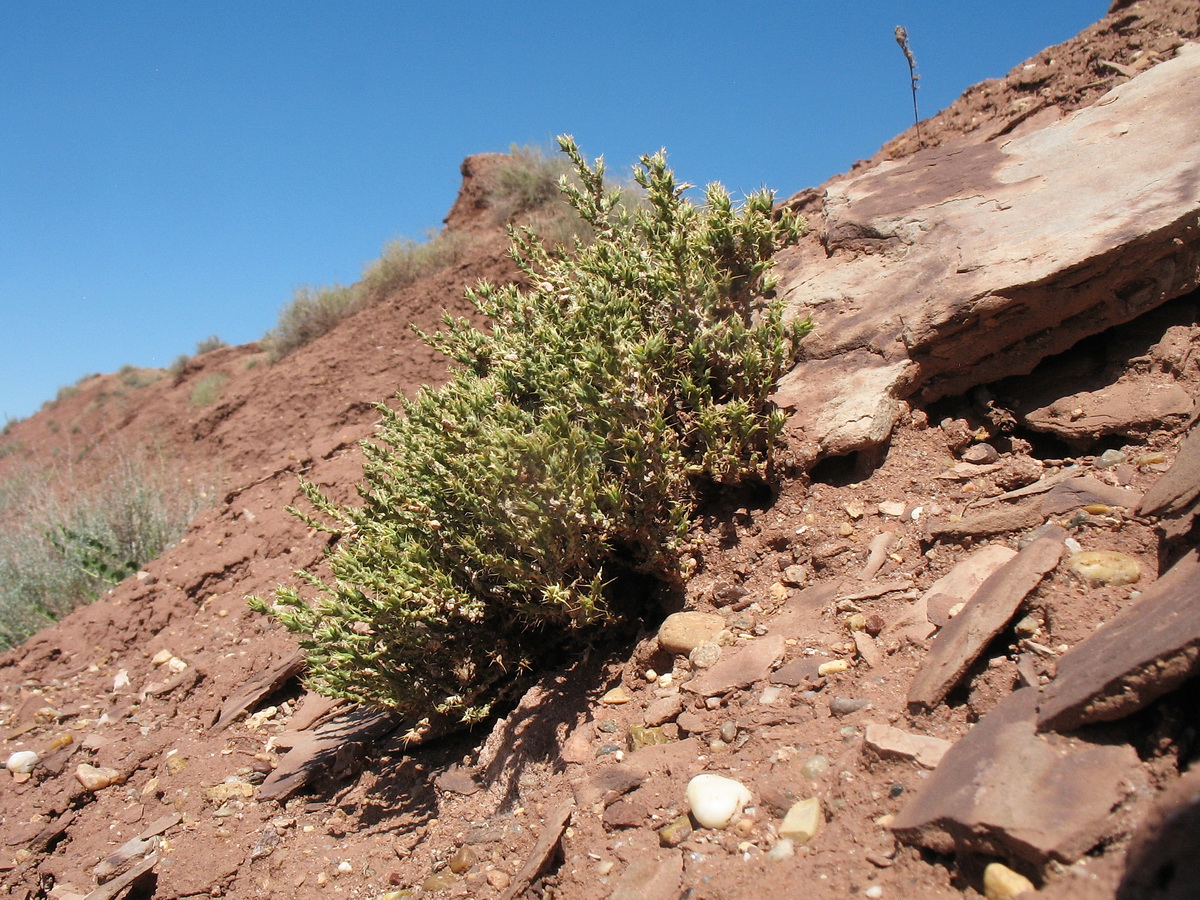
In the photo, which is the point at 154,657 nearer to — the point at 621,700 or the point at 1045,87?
the point at 621,700

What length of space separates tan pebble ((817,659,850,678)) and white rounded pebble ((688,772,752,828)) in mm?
486

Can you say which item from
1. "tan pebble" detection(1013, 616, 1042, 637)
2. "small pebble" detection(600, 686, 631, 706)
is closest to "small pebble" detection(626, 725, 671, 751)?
"small pebble" detection(600, 686, 631, 706)

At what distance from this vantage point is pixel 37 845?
3797 mm

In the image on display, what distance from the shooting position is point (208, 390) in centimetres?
1223

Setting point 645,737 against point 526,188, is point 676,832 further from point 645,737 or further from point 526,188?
point 526,188

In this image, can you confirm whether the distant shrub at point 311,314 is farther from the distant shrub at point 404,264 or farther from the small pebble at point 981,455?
Result: the small pebble at point 981,455

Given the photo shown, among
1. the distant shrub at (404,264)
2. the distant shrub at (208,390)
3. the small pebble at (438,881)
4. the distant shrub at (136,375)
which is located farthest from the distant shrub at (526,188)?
the distant shrub at (136,375)

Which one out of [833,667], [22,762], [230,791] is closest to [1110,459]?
[833,667]

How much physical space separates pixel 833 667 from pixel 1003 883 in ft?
3.19

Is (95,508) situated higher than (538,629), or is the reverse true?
(95,508)

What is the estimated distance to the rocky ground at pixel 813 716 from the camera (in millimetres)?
1800

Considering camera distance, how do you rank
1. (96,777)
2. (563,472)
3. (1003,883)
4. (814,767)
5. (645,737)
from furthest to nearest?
(96,777)
(563,472)
(645,737)
(814,767)
(1003,883)

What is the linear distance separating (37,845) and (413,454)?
8.38 ft

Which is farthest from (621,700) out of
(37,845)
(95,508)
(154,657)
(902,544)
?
(95,508)
